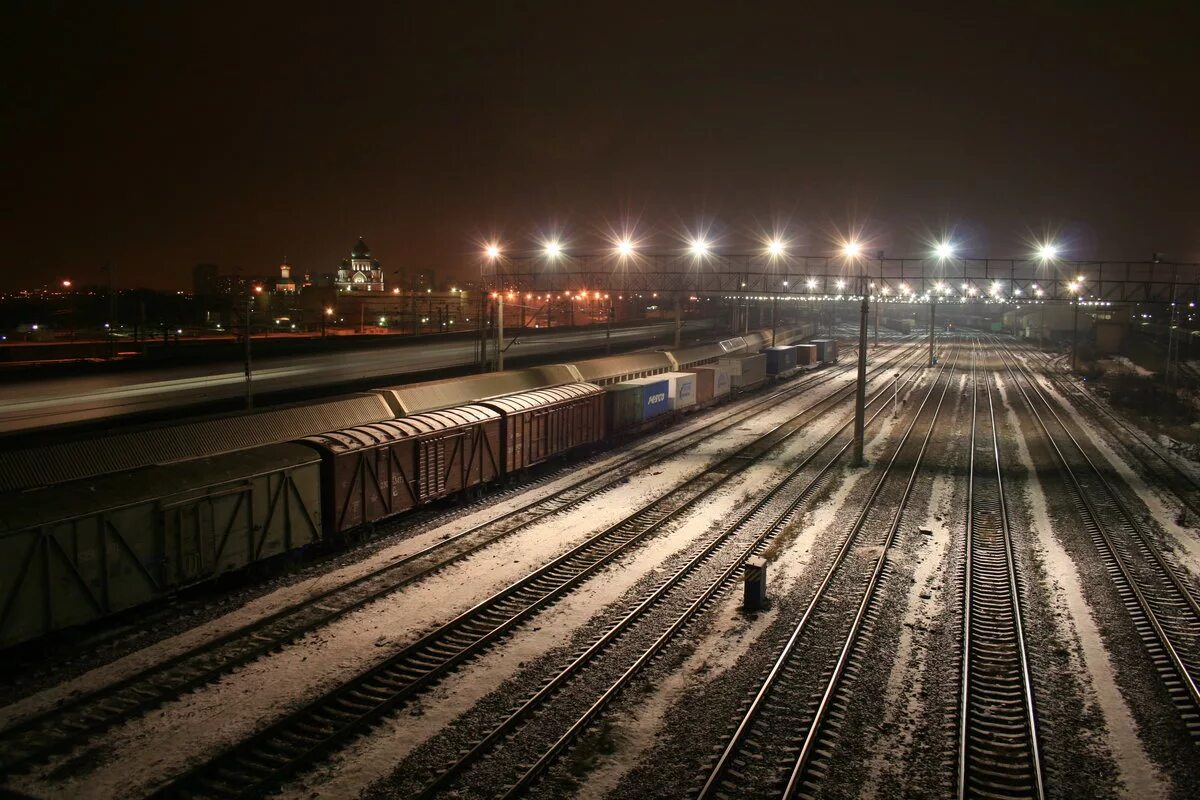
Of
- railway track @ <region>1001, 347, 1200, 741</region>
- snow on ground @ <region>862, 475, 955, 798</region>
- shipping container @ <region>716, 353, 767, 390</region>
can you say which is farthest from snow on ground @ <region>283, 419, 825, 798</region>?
shipping container @ <region>716, 353, 767, 390</region>

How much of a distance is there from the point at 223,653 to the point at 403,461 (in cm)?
728

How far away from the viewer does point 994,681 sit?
12.1 m

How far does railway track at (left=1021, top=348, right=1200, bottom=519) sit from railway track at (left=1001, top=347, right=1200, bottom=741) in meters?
1.97

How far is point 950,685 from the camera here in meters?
11.9

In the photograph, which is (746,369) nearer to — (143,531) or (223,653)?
(143,531)

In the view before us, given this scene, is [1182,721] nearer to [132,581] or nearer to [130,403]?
[132,581]

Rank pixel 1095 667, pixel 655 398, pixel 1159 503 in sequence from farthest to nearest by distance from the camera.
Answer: pixel 655 398
pixel 1159 503
pixel 1095 667

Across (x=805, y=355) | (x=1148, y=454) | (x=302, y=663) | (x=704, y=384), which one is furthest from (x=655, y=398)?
(x=805, y=355)

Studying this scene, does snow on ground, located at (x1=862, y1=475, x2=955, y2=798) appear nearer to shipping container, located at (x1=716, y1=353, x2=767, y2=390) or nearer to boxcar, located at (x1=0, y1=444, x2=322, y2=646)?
boxcar, located at (x1=0, y1=444, x2=322, y2=646)

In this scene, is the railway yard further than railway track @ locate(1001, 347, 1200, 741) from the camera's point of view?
No

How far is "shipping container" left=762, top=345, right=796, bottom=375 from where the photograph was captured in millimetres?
60844

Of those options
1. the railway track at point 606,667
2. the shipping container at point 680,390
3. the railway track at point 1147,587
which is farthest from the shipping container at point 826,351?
the railway track at point 606,667

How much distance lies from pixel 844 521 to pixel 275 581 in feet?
48.7

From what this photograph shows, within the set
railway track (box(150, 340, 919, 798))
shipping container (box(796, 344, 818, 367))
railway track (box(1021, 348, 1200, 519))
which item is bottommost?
railway track (box(150, 340, 919, 798))
